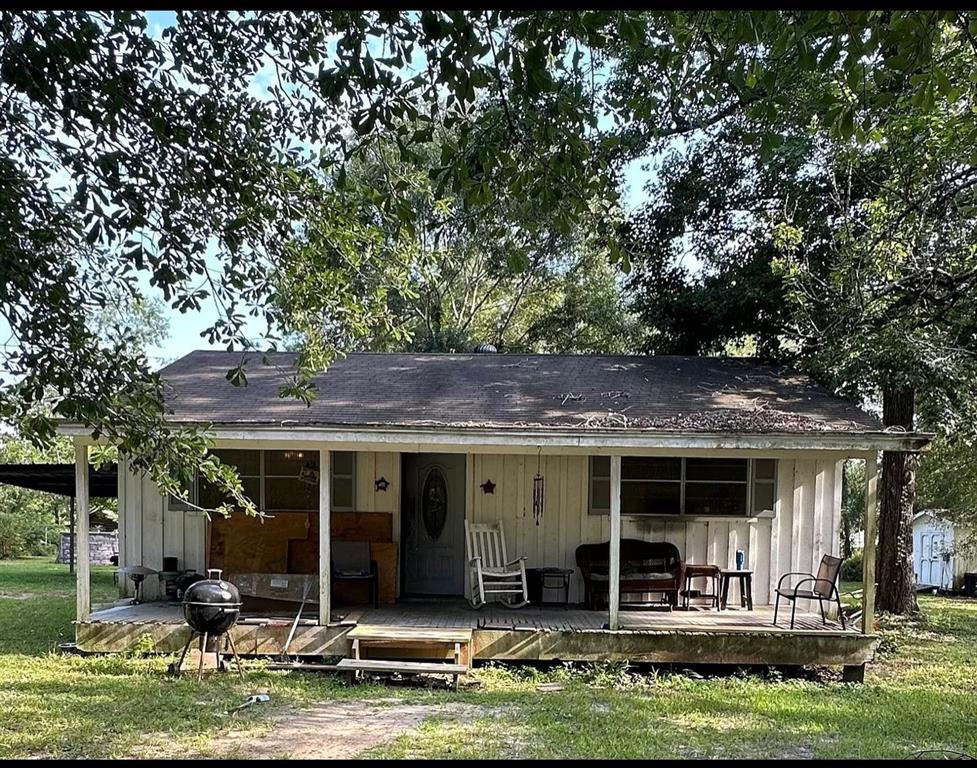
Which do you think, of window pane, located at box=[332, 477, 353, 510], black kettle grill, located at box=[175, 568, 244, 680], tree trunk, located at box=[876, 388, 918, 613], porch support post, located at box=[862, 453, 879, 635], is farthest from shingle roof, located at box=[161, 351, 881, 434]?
tree trunk, located at box=[876, 388, 918, 613]

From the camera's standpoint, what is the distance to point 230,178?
15.0 ft

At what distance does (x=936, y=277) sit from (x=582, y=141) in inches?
359

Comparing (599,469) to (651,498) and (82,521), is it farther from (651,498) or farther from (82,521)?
(82,521)

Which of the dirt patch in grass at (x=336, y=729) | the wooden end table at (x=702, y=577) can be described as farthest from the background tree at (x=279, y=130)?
the wooden end table at (x=702, y=577)

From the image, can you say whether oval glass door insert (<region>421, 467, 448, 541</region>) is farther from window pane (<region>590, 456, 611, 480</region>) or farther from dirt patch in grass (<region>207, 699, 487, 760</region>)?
dirt patch in grass (<region>207, 699, 487, 760</region>)

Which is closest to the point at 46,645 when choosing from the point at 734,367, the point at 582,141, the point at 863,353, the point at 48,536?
the point at 582,141

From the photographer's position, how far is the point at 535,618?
344 inches

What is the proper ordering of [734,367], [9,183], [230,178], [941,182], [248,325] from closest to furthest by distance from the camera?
1. [9,183]
2. [230,178]
3. [248,325]
4. [941,182]
5. [734,367]

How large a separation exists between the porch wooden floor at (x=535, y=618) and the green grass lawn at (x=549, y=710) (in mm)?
480

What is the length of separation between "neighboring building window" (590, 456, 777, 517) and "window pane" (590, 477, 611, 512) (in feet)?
0.06

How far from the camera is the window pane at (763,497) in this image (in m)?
9.88

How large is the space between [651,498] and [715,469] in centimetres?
87

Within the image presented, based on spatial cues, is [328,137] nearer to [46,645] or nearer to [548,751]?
[548,751]

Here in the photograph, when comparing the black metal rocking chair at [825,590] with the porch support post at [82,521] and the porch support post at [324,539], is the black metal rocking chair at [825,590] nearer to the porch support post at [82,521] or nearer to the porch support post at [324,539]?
the porch support post at [324,539]
